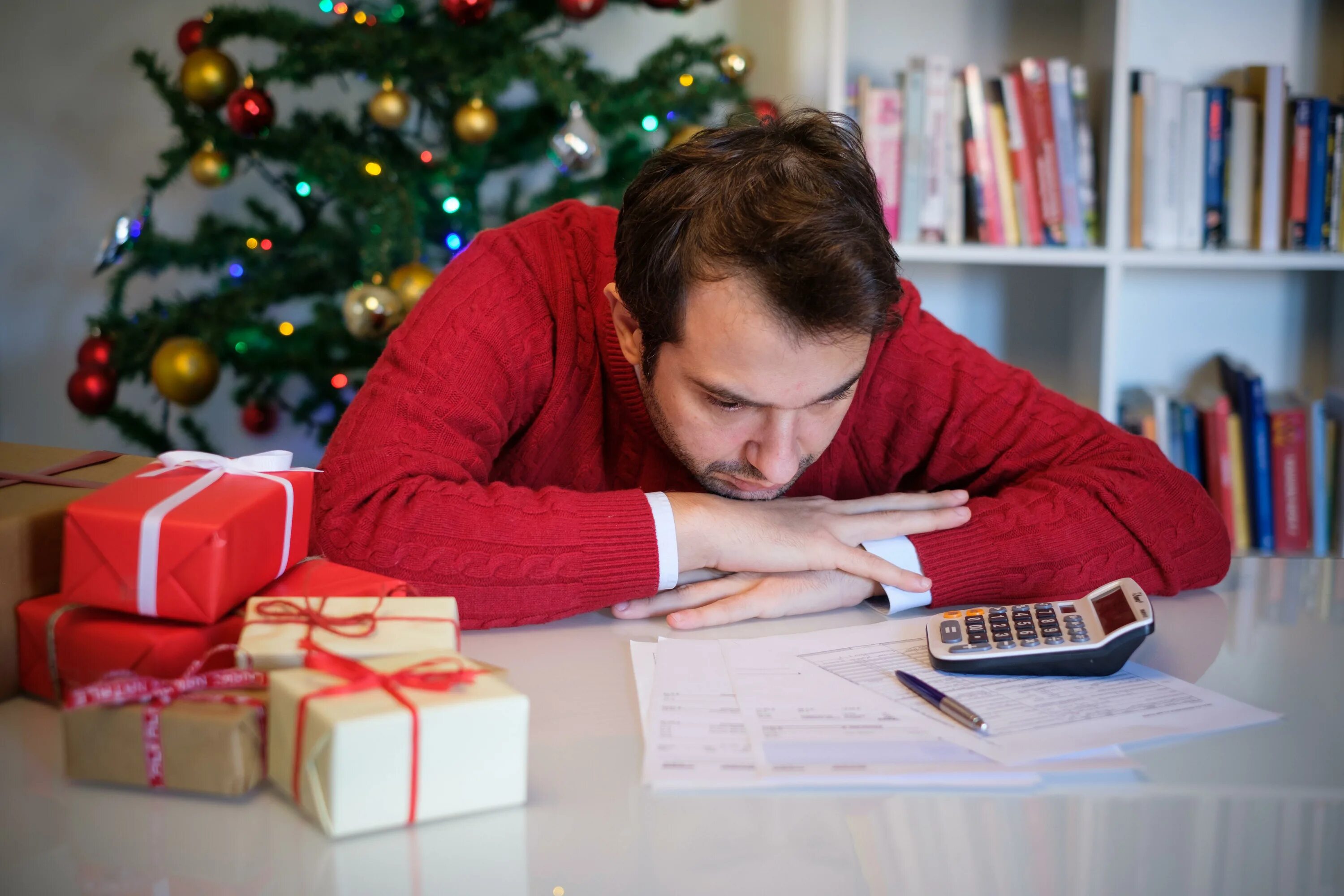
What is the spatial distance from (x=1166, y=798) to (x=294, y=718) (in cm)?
52

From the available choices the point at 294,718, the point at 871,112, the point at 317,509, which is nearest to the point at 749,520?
the point at 317,509

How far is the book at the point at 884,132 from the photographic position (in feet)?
6.78

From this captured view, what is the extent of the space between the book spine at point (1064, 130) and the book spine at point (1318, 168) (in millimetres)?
436

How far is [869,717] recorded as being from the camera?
76cm

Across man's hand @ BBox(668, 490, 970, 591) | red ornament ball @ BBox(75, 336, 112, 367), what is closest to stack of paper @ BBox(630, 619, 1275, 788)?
man's hand @ BBox(668, 490, 970, 591)

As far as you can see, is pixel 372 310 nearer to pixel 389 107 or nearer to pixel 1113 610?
pixel 389 107

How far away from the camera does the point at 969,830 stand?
0.63 m

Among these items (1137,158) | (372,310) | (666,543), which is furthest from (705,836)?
(1137,158)

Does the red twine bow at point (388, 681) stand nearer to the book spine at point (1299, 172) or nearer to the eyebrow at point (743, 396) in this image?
the eyebrow at point (743, 396)

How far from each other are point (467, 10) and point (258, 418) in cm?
92

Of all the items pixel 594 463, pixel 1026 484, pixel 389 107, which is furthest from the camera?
pixel 389 107

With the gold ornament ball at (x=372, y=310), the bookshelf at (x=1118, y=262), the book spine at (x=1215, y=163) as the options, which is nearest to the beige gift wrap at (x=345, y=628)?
the gold ornament ball at (x=372, y=310)

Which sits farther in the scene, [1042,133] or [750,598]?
[1042,133]

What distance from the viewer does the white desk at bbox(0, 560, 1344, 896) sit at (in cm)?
57
